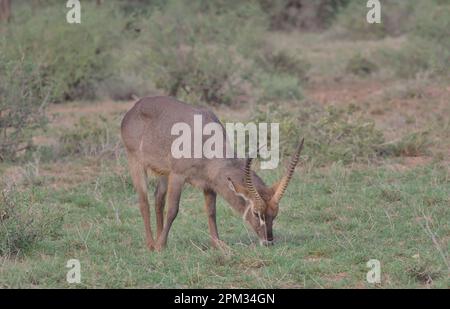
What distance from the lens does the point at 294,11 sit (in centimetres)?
2983

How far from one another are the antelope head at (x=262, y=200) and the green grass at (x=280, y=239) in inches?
6.8

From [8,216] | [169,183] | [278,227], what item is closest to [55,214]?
[8,216]

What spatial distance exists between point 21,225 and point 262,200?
6.67 feet

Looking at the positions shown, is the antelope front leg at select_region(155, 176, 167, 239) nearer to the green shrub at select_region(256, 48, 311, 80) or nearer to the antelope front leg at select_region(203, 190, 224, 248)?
the antelope front leg at select_region(203, 190, 224, 248)

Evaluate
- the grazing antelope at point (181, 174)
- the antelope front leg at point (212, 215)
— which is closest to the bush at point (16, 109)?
the grazing antelope at point (181, 174)

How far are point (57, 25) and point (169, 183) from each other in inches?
370

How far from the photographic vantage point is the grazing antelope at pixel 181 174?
24.5ft

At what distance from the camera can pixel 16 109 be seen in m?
12.0

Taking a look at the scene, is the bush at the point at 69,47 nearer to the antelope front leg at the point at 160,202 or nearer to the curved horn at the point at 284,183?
the antelope front leg at the point at 160,202

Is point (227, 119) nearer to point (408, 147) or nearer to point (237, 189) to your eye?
point (408, 147)

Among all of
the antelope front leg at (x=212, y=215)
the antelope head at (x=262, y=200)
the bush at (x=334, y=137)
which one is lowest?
the bush at (x=334, y=137)

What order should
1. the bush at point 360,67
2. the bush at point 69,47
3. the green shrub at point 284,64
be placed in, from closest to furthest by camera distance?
the bush at point 69,47 < the green shrub at point 284,64 < the bush at point 360,67

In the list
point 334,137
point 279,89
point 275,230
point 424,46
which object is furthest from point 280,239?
point 424,46

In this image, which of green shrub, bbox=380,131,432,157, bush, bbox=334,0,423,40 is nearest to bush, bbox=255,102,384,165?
green shrub, bbox=380,131,432,157
